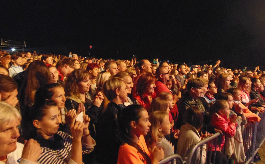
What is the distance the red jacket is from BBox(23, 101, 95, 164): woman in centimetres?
220

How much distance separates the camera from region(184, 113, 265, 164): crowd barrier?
104 inches

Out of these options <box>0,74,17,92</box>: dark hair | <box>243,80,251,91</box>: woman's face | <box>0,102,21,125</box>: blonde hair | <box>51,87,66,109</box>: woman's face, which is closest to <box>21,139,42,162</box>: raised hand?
<box>0,102,21,125</box>: blonde hair

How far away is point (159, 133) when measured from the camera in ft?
8.87

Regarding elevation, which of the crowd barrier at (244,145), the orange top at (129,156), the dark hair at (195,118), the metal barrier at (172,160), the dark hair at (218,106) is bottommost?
the crowd barrier at (244,145)

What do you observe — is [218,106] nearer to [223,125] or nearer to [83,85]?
[223,125]

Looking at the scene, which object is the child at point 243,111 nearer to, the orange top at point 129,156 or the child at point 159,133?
the child at point 159,133

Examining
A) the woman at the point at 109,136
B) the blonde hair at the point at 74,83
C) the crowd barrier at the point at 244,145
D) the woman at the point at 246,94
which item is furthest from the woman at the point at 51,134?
the woman at the point at 246,94

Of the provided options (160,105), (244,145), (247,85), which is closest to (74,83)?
(160,105)

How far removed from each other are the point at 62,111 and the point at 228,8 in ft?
82.0

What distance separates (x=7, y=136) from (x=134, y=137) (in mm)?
1137

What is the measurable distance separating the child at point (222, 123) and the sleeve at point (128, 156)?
5.28 ft

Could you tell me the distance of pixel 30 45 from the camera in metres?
32.5

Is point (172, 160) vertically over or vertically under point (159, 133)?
under

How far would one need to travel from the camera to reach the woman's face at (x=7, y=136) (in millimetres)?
1448
